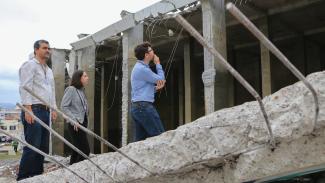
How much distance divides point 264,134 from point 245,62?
1374cm

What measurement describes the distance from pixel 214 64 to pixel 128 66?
291 cm

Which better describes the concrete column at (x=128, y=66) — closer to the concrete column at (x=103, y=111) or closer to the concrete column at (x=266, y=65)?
the concrete column at (x=266, y=65)

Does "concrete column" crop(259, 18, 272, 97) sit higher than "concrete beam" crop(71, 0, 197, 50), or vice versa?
"concrete beam" crop(71, 0, 197, 50)

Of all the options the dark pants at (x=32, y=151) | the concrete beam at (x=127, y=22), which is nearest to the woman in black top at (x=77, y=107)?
the dark pants at (x=32, y=151)

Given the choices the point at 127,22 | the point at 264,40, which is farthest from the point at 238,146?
the point at 127,22

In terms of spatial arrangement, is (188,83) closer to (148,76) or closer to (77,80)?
(77,80)

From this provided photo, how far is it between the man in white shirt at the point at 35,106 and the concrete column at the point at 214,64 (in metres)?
4.59

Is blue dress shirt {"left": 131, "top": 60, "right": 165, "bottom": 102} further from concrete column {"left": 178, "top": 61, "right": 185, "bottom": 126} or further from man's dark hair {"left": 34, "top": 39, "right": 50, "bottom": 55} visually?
concrete column {"left": 178, "top": 61, "right": 185, "bottom": 126}

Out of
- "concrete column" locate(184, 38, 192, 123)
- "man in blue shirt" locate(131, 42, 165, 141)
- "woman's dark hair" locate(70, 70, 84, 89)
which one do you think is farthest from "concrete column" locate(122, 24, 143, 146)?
"man in blue shirt" locate(131, 42, 165, 141)

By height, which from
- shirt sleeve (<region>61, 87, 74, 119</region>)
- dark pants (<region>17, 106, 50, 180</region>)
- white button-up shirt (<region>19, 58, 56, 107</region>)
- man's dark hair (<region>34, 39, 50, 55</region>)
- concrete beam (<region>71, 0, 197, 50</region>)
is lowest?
dark pants (<region>17, 106, 50, 180</region>)

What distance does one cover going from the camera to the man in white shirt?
4469 millimetres

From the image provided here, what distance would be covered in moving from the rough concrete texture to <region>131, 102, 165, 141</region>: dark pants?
82 centimetres

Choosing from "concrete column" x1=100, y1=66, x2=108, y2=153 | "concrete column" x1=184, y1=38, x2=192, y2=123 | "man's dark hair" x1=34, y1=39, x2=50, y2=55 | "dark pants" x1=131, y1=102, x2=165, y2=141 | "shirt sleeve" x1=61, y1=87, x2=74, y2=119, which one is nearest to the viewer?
"dark pants" x1=131, y1=102, x2=165, y2=141

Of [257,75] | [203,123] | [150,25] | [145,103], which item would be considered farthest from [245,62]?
[203,123]
